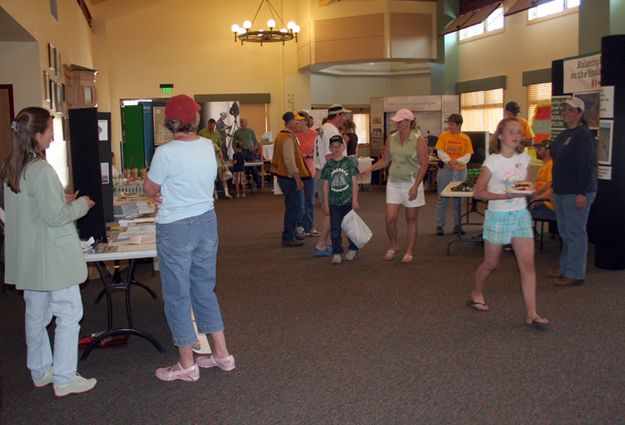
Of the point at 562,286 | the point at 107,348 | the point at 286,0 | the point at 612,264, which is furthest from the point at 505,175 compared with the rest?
the point at 286,0

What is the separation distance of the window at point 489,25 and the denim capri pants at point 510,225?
38.0 feet

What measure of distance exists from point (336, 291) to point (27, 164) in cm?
294

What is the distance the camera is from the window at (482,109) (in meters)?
15.7

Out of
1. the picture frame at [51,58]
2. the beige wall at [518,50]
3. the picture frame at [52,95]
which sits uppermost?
the beige wall at [518,50]

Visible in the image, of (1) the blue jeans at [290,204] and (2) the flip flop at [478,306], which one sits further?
(1) the blue jeans at [290,204]

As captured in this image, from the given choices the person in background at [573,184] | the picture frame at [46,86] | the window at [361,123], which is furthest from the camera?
the window at [361,123]

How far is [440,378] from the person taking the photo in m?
3.67

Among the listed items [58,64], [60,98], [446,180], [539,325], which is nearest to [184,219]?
[539,325]

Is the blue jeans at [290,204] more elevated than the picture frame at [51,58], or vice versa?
the picture frame at [51,58]

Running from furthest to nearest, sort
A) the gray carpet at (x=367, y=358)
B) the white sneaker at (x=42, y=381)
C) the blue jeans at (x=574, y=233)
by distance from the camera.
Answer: the blue jeans at (x=574, y=233) < the white sneaker at (x=42, y=381) < the gray carpet at (x=367, y=358)

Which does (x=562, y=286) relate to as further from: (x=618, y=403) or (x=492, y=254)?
(x=618, y=403)

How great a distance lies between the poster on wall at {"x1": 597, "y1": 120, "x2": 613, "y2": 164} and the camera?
6141mm

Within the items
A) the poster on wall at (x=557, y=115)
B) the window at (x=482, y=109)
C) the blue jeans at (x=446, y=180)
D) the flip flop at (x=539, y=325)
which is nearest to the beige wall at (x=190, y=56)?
the window at (x=482, y=109)

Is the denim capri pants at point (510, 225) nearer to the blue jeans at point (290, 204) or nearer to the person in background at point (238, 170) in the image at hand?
the blue jeans at point (290, 204)
